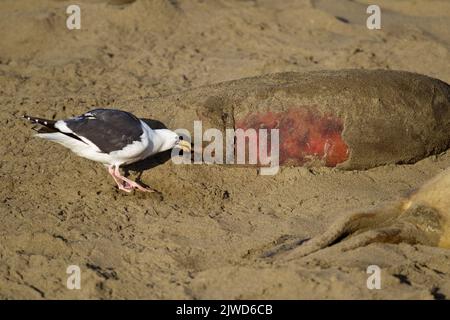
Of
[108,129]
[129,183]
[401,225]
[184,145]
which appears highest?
[108,129]

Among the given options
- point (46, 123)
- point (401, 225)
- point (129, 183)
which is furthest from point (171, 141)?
point (401, 225)

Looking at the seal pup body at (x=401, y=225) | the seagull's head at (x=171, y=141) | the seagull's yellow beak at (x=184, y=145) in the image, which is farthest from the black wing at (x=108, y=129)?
the seal pup body at (x=401, y=225)

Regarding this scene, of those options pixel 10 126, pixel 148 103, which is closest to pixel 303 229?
pixel 148 103

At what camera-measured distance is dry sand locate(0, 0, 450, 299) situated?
4.26 metres

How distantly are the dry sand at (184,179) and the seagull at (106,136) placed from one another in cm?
29

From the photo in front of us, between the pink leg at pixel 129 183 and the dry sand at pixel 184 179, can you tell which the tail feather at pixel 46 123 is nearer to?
the dry sand at pixel 184 179

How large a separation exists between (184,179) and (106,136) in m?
0.68

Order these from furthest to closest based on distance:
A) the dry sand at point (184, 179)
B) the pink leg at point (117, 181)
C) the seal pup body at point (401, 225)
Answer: the pink leg at point (117, 181)
the seal pup body at point (401, 225)
the dry sand at point (184, 179)

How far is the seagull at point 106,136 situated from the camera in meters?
5.24

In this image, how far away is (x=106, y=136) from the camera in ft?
17.2

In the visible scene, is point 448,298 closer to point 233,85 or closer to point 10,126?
point 233,85

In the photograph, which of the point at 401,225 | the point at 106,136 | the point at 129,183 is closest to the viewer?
the point at 401,225

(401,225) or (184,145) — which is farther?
(184,145)

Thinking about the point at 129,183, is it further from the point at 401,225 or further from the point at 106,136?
the point at 401,225
